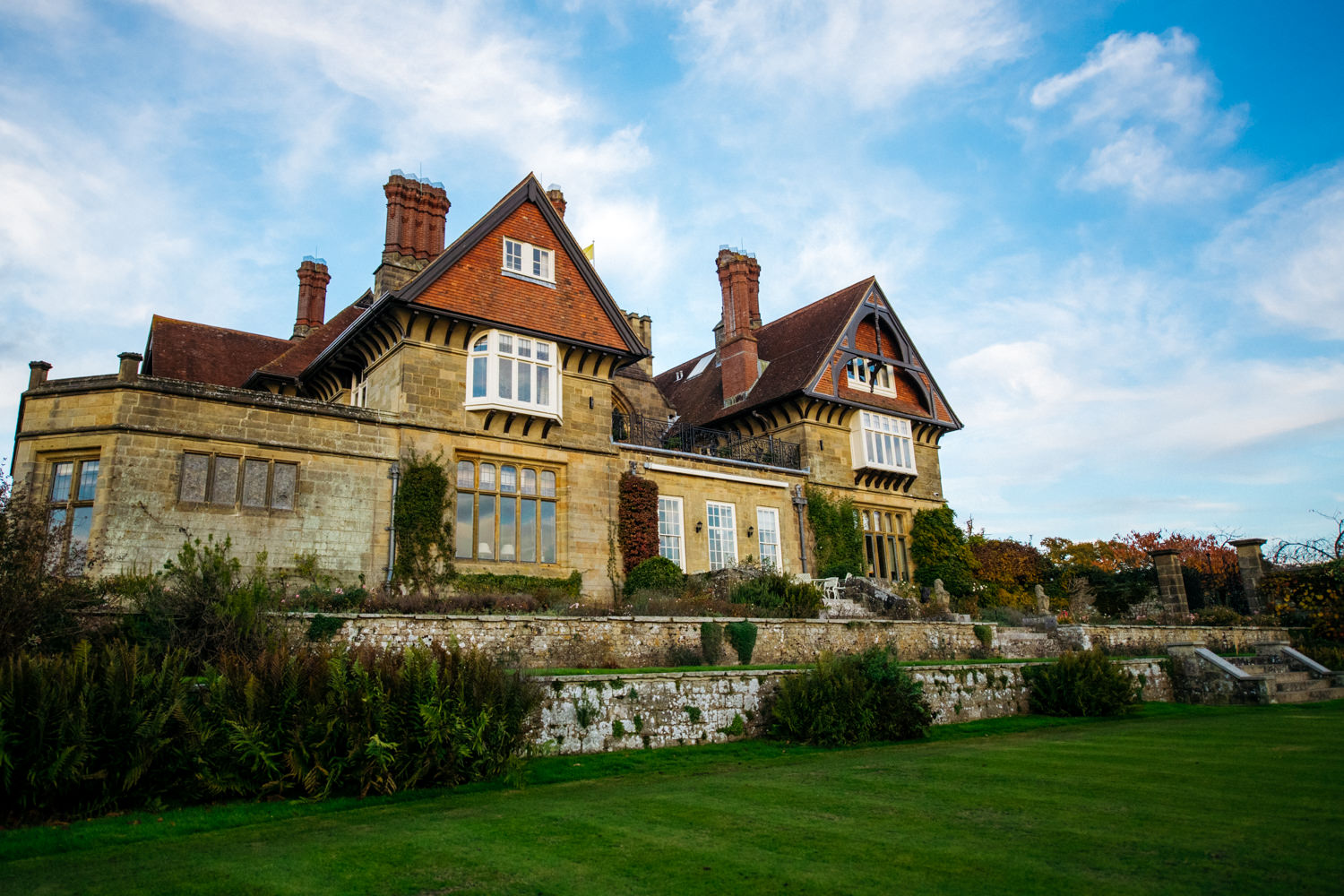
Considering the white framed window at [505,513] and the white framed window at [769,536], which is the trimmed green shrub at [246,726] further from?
the white framed window at [769,536]

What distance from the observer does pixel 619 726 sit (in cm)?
1091

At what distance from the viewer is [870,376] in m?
30.3

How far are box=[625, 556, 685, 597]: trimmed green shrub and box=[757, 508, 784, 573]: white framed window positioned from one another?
15.8 ft

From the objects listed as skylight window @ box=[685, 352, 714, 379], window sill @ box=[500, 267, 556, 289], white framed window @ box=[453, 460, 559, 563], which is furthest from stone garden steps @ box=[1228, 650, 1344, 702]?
skylight window @ box=[685, 352, 714, 379]

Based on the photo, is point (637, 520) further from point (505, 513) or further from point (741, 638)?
point (741, 638)

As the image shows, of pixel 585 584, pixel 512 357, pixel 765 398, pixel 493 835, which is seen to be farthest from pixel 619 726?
pixel 765 398

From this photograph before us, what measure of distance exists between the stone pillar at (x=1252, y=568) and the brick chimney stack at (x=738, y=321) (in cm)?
1712

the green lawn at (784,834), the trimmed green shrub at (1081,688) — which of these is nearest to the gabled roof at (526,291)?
the trimmed green shrub at (1081,688)

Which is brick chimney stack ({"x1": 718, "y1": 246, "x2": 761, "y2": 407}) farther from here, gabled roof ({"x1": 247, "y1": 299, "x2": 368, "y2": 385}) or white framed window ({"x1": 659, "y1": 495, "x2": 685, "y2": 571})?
gabled roof ({"x1": 247, "y1": 299, "x2": 368, "y2": 385})

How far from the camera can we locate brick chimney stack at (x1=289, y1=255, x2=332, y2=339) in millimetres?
31906

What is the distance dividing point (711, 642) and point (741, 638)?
653 mm

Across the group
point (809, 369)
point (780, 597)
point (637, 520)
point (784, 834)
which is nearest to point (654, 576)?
point (637, 520)

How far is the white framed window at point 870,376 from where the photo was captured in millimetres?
29703

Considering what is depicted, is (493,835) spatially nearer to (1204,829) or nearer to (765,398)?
(1204,829)
